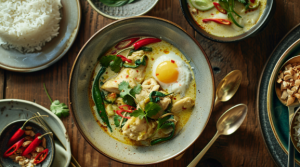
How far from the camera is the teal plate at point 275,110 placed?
202 cm

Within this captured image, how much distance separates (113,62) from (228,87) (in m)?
1.22

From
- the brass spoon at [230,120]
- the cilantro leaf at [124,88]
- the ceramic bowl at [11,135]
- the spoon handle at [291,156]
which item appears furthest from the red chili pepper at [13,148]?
the spoon handle at [291,156]

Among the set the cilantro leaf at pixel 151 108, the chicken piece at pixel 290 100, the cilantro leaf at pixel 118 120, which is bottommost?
the cilantro leaf at pixel 118 120

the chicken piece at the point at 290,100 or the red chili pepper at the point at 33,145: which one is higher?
the chicken piece at the point at 290,100

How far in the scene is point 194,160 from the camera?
6.77ft

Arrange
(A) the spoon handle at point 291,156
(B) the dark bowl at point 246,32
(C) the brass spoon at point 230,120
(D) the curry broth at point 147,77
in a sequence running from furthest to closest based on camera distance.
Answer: (D) the curry broth at point 147,77 < (C) the brass spoon at point 230,120 < (B) the dark bowl at point 246,32 < (A) the spoon handle at point 291,156

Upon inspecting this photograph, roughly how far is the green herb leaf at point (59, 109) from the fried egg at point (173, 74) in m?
1.03

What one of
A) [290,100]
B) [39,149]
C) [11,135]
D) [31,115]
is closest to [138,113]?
[39,149]

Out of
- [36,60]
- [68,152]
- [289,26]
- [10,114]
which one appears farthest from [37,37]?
[289,26]

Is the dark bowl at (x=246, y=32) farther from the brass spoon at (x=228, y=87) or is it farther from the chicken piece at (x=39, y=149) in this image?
the chicken piece at (x=39, y=149)

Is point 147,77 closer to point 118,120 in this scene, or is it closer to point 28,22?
point 118,120

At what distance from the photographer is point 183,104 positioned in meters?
2.11

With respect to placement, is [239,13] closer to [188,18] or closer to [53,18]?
[188,18]

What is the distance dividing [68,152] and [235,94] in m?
1.83
